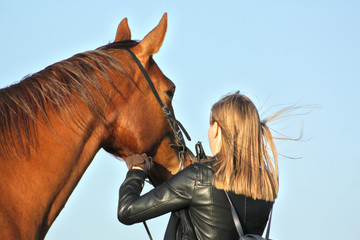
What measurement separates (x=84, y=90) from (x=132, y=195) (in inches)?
33.5

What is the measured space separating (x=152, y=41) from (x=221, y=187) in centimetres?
136

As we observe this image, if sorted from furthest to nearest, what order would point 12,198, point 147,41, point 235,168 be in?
point 147,41 → point 235,168 → point 12,198

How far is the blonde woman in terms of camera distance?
9.92ft

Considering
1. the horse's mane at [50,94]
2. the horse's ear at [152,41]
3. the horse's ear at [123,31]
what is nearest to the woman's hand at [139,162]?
the horse's mane at [50,94]

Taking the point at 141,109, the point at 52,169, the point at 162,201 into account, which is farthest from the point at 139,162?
the point at 52,169

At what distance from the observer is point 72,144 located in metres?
3.30

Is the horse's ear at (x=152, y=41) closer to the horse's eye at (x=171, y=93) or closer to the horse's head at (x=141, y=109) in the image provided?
the horse's head at (x=141, y=109)

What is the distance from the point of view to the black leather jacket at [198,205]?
3.02 m

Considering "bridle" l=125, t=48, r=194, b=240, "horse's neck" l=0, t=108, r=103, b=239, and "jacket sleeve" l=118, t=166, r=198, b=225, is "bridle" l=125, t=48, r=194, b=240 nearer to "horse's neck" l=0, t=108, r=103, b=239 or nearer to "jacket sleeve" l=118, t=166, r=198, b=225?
"horse's neck" l=0, t=108, r=103, b=239

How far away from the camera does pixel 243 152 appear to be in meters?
3.17

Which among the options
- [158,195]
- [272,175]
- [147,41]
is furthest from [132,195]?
[147,41]

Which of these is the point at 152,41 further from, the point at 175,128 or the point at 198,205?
the point at 198,205

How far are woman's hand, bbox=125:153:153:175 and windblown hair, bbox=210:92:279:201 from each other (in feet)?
2.02

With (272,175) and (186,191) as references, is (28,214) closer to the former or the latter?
(186,191)
